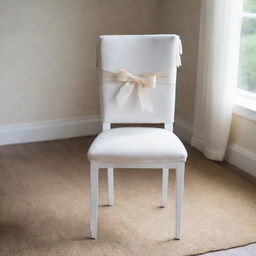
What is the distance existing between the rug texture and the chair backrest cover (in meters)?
0.59

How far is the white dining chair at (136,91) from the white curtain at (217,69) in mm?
812

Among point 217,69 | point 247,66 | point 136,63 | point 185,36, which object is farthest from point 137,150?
point 185,36

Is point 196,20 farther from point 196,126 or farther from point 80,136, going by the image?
point 80,136

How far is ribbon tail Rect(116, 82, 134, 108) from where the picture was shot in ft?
7.54

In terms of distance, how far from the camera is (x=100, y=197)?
106 inches

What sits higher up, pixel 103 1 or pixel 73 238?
pixel 103 1

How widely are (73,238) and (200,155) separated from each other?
1.50 metres

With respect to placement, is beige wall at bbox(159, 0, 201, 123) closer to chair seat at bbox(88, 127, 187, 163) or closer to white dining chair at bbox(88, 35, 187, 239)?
white dining chair at bbox(88, 35, 187, 239)

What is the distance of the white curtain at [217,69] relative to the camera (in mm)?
2945

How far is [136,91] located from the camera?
2330mm

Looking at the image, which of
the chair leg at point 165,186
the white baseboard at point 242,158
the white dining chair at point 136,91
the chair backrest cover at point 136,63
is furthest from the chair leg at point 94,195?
the white baseboard at point 242,158

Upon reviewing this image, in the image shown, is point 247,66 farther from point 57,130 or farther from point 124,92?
point 57,130

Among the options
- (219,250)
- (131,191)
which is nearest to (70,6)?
(131,191)

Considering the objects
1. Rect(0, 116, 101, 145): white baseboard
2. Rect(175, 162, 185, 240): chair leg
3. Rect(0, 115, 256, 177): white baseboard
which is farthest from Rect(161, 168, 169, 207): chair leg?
Rect(0, 116, 101, 145): white baseboard
